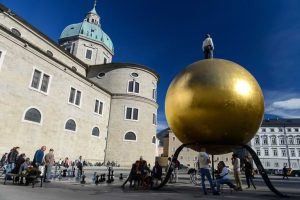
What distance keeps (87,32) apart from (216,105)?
45335 millimetres

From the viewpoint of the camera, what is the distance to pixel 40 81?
22891 millimetres

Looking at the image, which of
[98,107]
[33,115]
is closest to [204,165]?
[33,115]

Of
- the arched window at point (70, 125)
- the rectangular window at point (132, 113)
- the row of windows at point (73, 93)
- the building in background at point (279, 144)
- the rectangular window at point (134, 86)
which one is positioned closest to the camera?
the row of windows at point (73, 93)

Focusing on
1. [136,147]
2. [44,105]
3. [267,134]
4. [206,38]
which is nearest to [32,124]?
[44,105]

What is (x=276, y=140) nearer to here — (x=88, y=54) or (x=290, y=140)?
(x=290, y=140)

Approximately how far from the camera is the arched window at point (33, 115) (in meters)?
21.2

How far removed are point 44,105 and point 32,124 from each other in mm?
2395

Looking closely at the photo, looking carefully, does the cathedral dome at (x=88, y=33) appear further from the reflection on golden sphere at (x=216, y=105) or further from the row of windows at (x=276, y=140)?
the row of windows at (x=276, y=140)

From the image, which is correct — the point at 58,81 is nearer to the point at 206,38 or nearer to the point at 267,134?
the point at 206,38

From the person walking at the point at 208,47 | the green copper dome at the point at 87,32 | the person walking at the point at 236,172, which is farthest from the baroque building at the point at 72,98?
the person walking at the point at 236,172

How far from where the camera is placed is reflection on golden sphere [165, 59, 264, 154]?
6.71m

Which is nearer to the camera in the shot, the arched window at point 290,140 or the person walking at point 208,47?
the person walking at point 208,47

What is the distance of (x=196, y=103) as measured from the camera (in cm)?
683

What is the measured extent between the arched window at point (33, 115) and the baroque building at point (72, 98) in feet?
0.30
